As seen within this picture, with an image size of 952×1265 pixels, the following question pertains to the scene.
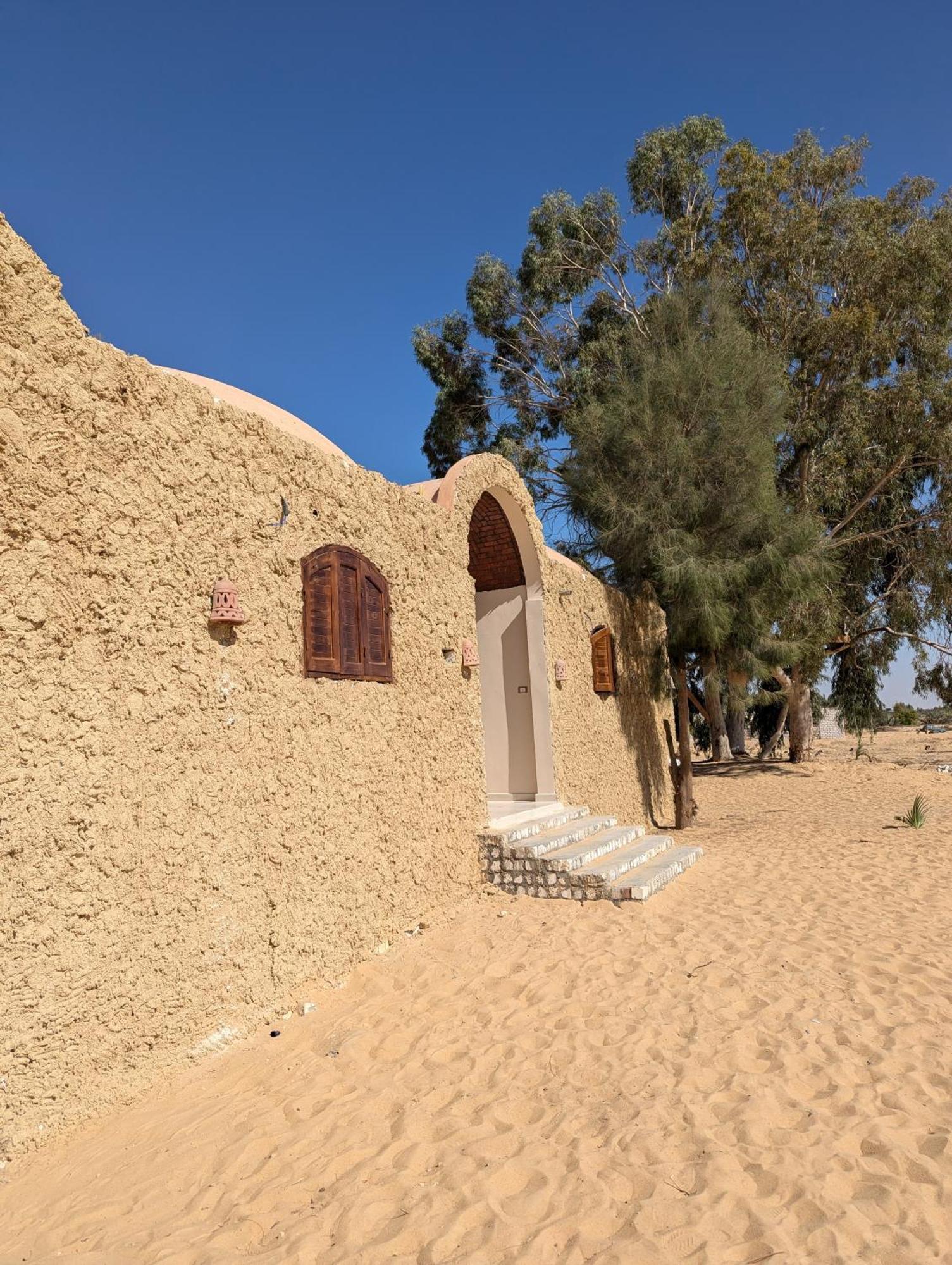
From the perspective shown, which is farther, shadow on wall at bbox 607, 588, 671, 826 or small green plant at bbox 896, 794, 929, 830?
shadow on wall at bbox 607, 588, 671, 826

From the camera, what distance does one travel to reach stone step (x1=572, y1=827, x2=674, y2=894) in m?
6.64

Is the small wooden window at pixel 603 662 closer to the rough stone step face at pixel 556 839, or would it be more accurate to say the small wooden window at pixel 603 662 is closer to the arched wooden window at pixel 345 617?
the rough stone step face at pixel 556 839

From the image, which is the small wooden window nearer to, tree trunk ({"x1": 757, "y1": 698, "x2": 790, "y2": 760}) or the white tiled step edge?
the white tiled step edge

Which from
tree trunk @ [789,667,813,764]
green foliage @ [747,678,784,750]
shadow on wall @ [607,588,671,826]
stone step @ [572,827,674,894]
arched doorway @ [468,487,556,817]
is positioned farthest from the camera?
green foliage @ [747,678,784,750]

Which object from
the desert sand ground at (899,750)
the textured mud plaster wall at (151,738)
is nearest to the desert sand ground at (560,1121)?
the textured mud plaster wall at (151,738)

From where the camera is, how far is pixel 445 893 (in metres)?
6.36

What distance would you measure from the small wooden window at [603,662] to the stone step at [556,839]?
1949mm

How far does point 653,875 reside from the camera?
705 cm

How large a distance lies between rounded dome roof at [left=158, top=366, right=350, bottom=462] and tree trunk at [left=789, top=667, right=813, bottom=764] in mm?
15023

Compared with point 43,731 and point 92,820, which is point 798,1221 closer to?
point 92,820

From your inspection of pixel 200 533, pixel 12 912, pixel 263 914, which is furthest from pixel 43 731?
pixel 263 914

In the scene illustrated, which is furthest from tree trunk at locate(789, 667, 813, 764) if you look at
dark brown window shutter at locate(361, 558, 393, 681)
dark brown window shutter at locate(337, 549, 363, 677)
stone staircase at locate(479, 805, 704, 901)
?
dark brown window shutter at locate(337, 549, 363, 677)

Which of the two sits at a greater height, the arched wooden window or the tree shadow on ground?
the arched wooden window

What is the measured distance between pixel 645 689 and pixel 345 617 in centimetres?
701
